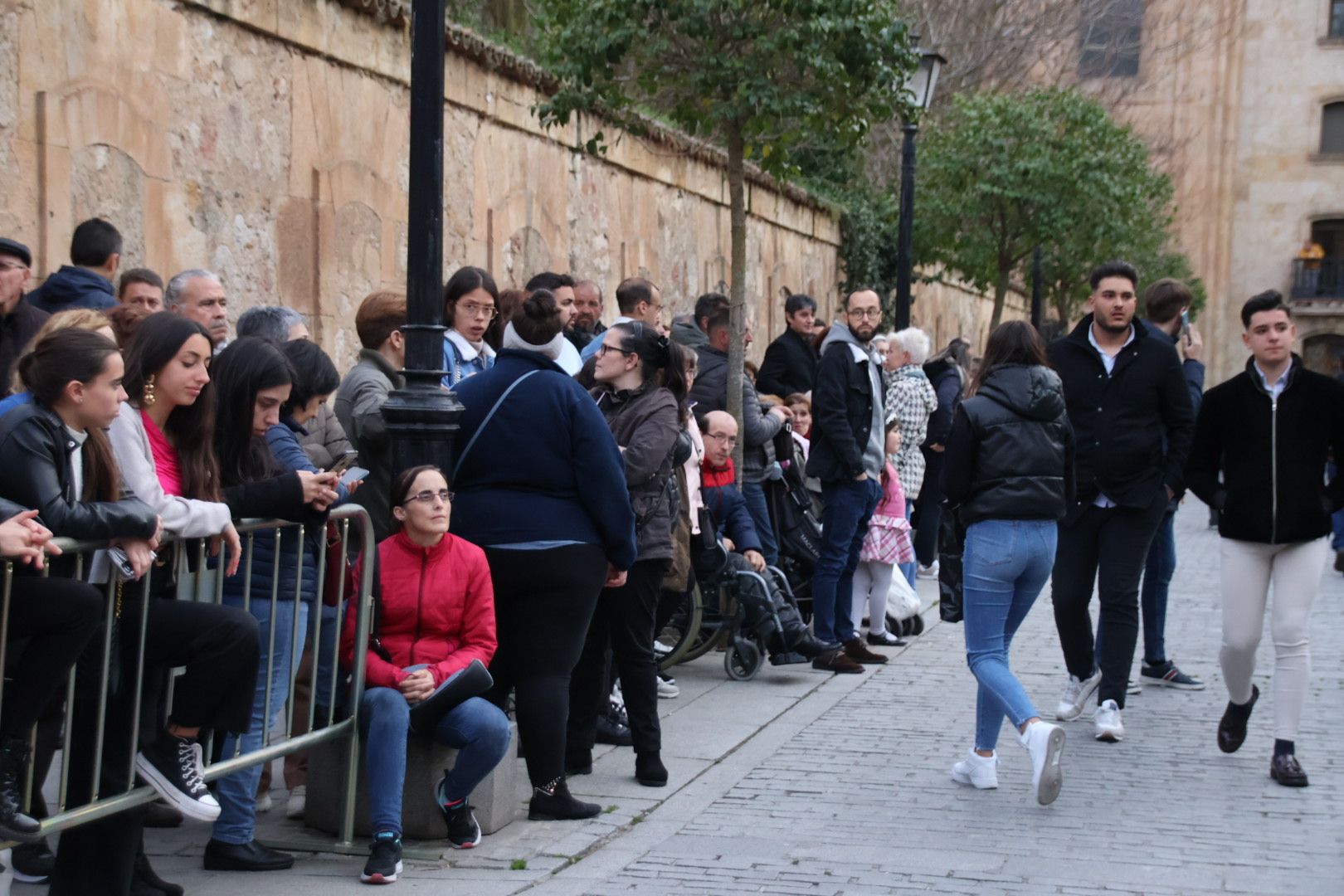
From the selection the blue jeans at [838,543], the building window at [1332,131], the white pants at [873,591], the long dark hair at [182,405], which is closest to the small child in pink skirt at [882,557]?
the white pants at [873,591]

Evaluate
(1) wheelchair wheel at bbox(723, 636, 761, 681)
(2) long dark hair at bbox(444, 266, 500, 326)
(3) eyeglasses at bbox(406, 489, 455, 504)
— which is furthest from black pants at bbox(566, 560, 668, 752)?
(1) wheelchair wheel at bbox(723, 636, 761, 681)

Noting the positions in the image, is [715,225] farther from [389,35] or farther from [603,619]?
[603,619]

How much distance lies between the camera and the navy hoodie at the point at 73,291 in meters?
→ 6.70

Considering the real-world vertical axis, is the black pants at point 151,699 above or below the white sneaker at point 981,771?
above

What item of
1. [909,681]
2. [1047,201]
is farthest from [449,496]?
[1047,201]

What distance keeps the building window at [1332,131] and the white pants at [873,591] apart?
44.4m

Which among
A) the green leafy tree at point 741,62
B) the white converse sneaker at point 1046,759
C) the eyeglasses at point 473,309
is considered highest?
the green leafy tree at point 741,62

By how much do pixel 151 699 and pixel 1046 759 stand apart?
127 inches

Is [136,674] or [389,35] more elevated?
[389,35]

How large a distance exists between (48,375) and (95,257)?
2850mm

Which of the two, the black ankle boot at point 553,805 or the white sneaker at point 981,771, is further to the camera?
the white sneaker at point 981,771

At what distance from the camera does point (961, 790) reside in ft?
22.0

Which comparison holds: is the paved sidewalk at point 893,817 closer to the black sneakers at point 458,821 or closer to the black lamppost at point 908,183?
the black sneakers at point 458,821

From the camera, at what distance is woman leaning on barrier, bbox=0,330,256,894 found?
13.7ft
